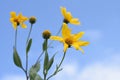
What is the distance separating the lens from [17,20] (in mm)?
3598

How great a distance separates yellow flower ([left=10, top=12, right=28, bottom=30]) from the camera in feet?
11.7

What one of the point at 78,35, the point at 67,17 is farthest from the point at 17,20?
the point at 78,35

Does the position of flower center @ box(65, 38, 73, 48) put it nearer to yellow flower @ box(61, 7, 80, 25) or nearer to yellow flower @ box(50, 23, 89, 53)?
yellow flower @ box(50, 23, 89, 53)

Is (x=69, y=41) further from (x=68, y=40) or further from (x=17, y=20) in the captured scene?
(x=17, y=20)

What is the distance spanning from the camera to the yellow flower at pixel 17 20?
356 centimetres

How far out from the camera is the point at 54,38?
270 centimetres

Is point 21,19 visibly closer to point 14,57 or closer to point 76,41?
point 14,57

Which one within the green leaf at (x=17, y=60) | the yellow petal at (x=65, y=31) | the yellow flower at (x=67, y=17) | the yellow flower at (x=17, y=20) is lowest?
the green leaf at (x=17, y=60)

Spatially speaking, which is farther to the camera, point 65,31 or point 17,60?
point 17,60

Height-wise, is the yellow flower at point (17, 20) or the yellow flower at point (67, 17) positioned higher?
the yellow flower at point (67, 17)

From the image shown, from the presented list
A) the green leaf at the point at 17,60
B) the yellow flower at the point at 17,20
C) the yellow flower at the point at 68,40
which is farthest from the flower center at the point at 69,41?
the yellow flower at the point at 17,20

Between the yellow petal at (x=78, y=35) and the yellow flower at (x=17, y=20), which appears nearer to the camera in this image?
the yellow petal at (x=78, y=35)

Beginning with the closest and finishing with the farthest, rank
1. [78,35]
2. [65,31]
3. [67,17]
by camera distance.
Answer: [65,31] → [78,35] → [67,17]

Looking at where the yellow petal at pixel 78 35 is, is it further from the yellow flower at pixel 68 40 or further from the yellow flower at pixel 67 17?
the yellow flower at pixel 67 17
